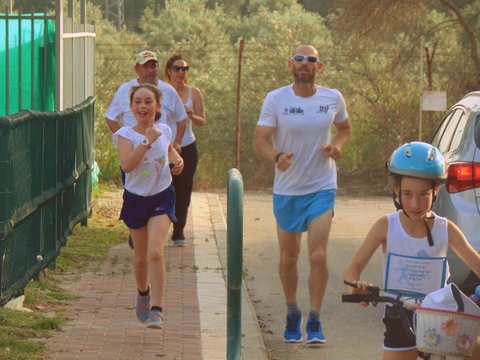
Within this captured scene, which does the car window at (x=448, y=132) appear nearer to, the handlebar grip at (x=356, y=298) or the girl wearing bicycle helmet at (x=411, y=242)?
the girl wearing bicycle helmet at (x=411, y=242)

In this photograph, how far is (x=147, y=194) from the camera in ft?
29.9

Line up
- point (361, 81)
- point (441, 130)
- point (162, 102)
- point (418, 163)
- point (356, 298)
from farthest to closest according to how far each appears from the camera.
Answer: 1. point (361, 81)
2. point (162, 102)
3. point (441, 130)
4. point (418, 163)
5. point (356, 298)

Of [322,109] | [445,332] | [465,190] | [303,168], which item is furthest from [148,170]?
[445,332]

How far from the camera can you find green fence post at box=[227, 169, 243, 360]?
6.37m

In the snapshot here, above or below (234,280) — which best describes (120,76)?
below

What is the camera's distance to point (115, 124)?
11.9 m

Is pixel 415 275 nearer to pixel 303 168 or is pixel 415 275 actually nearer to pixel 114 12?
pixel 303 168

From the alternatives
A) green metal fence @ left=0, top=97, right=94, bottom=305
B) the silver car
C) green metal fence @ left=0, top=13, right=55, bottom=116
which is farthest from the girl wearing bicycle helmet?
green metal fence @ left=0, top=13, right=55, bottom=116

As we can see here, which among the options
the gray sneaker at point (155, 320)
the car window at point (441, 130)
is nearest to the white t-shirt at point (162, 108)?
the car window at point (441, 130)

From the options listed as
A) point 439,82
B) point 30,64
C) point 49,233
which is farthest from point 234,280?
point 439,82

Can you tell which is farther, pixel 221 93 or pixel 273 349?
pixel 221 93

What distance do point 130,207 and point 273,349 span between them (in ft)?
4.33

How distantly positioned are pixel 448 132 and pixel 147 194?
A: 2.56 metres

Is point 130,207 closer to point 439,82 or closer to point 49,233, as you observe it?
point 49,233
